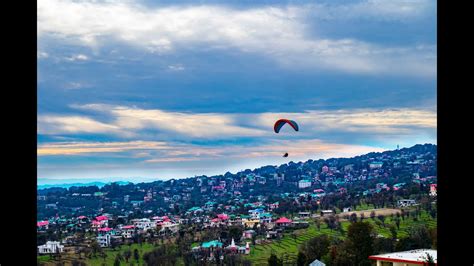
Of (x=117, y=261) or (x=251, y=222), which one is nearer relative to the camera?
(x=117, y=261)

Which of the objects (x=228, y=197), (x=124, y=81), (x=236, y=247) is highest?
(x=124, y=81)

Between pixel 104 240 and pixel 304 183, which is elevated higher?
pixel 304 183

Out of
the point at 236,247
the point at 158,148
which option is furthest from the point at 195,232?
the point at 158,148

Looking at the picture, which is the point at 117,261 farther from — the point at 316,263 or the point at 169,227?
the point at 316,263

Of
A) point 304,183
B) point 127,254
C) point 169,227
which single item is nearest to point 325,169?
point 304,183

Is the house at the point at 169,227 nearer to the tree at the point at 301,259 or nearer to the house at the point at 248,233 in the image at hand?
the house at the point at 248,233

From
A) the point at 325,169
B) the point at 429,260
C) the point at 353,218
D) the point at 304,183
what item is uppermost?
the point at 325,169

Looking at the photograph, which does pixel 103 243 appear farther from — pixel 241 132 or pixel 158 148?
pixel 241 132

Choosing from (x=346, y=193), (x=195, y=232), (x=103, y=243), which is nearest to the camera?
(x=103, y=243)
